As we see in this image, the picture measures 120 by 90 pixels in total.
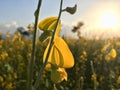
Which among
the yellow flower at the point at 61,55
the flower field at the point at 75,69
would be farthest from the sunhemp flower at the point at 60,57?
the flower field at the point at 75,69

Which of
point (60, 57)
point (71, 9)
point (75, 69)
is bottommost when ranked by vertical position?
point (75, 69)

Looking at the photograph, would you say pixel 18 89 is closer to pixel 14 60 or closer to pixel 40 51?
pixel 14 60

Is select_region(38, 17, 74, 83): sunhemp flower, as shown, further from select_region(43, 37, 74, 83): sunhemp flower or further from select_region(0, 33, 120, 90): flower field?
select_region(0, 33, 120, 90): flower field

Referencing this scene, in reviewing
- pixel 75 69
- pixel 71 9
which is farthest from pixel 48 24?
pixel 75 69

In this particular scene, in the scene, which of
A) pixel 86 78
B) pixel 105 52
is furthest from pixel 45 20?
pixel 105 52

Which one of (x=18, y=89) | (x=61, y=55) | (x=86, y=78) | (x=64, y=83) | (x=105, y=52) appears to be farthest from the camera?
(x=105, y=52)

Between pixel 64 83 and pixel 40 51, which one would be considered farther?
pixel 40 51

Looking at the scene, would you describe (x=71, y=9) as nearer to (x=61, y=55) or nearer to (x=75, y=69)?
(x=61, y=55)

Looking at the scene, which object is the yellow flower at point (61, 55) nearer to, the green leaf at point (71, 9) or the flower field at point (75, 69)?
the green leaf at point (71, 9)

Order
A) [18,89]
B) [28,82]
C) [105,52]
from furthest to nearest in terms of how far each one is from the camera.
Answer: [105,52] → [18,89] → [28,82]

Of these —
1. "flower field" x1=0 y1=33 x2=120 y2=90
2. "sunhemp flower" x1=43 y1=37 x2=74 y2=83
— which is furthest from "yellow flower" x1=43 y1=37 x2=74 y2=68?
"flower field" x1=0 y1=33 x2=120 y2=90

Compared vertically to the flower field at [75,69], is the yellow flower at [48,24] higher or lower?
higher
